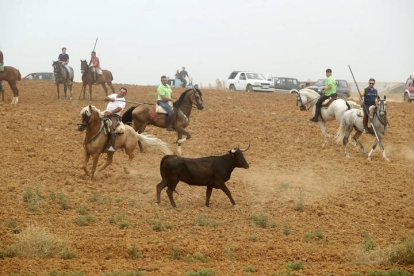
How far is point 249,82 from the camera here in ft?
152

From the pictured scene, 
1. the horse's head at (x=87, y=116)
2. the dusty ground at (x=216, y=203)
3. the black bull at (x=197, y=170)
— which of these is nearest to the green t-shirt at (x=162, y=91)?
the dusty ground at (x=216, y=203)

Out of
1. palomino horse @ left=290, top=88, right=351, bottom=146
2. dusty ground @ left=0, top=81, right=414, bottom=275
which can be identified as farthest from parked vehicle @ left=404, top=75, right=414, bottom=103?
palomino horse @ left=290, top=88, right=351, bottom=146

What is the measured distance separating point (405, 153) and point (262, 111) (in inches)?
361

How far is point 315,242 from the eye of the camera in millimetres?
13281

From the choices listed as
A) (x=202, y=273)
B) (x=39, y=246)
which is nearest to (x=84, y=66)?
(x=39, y=246)

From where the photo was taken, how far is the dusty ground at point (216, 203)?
11672mm

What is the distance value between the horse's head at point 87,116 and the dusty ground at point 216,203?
1411 millimetres

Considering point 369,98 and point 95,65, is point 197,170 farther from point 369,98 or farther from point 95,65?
point 95,65

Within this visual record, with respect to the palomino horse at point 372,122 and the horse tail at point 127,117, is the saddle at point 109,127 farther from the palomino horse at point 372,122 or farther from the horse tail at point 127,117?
the palomino horse at point 372,122

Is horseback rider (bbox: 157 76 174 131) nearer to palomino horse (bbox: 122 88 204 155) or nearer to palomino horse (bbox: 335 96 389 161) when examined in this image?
palomino horse (bbox: 122 88 204 155)

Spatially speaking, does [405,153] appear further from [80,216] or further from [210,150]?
[80,216]

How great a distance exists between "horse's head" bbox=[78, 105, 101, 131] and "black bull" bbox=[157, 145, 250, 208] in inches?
119

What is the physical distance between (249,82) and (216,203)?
99.5 ft


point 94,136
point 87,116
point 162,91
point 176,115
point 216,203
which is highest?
point 162,91
